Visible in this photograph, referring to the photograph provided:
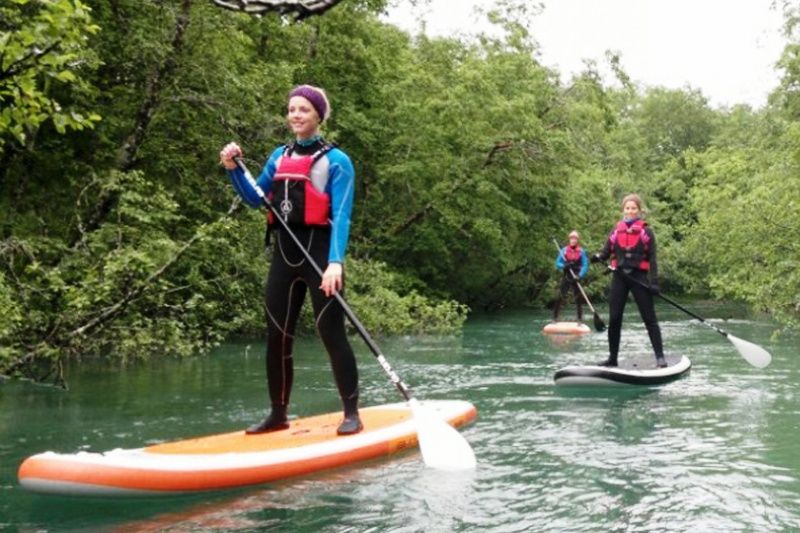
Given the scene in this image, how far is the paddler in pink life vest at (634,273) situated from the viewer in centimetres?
779

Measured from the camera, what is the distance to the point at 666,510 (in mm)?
3633

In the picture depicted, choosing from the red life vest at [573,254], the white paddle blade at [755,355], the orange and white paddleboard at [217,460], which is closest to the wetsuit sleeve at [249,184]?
the orange and white paddleboard at [217,460]

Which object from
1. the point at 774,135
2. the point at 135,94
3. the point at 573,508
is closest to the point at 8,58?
the point at 573,508

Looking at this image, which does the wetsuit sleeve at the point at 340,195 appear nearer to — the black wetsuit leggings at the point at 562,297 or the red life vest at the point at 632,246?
the red life vest at the point at 632,246

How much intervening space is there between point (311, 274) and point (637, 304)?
4088mm

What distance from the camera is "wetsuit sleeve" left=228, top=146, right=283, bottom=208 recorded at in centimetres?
462

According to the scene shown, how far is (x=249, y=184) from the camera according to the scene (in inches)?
183

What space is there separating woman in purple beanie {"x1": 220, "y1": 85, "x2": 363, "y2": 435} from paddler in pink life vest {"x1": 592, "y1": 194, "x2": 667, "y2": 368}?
3.82 metres

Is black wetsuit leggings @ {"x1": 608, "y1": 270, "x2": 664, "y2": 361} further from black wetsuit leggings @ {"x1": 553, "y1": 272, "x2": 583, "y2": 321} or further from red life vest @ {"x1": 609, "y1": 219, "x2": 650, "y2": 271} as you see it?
black wetsuit leggings @ {"x1": 553, "y1": 272, "x2": 583, "y2": 321}

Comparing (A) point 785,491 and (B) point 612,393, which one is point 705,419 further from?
(A) point 785,491

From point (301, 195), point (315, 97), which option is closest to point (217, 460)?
point (301, 195)

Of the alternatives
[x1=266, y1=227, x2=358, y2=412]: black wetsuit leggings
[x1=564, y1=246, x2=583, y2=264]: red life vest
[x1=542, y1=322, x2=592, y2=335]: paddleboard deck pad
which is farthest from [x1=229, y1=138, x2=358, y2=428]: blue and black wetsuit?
[x1=564, y1=246, x2=583, y2=264]: red life vest

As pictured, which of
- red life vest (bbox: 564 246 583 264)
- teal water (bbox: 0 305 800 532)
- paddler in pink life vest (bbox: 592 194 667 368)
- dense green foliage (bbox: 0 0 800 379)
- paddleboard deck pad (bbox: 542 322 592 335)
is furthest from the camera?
red life vest (bbox: 564 246 583 264)

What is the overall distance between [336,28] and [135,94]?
7.87 metres
